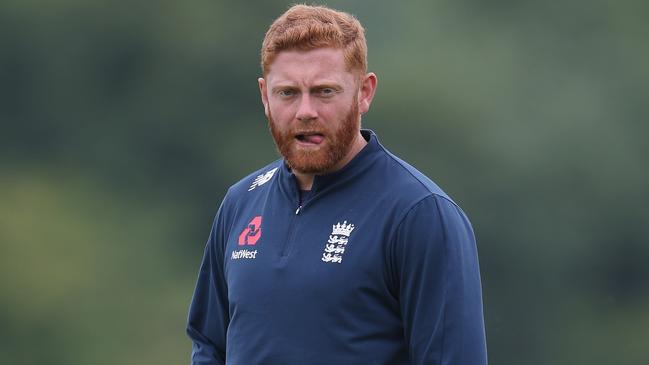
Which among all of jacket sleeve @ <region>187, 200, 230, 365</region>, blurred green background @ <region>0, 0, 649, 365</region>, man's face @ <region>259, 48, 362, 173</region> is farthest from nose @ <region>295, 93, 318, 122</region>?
blurred green background @ <region>0, 0, 649, 365</region>

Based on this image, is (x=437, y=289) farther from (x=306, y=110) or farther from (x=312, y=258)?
(x=306, y=110)

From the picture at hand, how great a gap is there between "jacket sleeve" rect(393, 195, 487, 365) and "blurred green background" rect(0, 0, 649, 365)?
35.3 ft

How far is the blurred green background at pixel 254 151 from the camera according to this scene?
14406mm

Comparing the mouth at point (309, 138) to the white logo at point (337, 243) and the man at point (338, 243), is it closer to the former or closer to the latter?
the man at point (338, 243)

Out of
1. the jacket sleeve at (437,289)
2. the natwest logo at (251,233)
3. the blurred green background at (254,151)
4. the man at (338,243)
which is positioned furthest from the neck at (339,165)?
the blurred green background at (254,151)

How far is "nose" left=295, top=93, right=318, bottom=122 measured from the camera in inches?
120

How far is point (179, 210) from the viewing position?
15.0 m

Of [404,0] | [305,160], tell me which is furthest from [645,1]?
[305,160]

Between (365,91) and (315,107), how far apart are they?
170 mm

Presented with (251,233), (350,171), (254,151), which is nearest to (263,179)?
(251,233)

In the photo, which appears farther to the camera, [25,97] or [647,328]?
[25,97]

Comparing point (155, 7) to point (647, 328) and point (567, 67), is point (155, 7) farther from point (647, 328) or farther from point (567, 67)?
point (647, 328)

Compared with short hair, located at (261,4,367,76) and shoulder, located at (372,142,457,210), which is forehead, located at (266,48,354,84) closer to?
short hair, located at (261,4,367,76)

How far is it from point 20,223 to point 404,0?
4924mm
